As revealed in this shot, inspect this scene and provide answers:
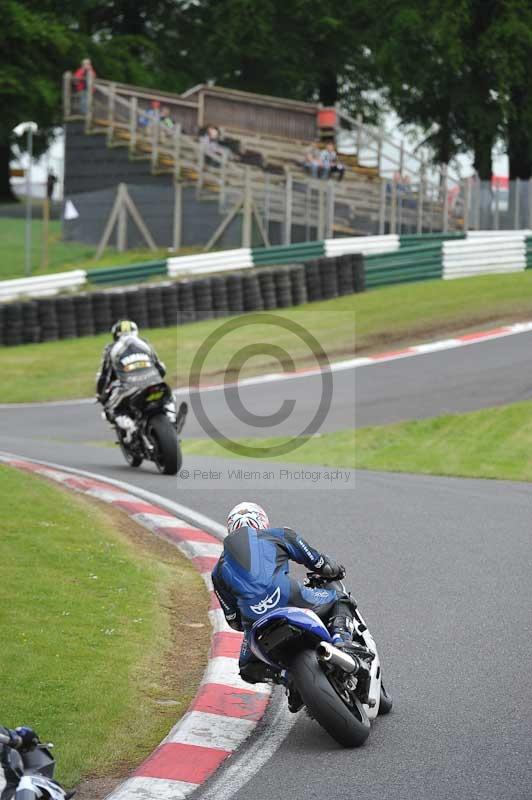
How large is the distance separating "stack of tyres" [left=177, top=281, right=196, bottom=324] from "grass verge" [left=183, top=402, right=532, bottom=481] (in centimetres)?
820

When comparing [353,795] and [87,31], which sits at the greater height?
[87,31]

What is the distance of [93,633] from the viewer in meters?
7.82

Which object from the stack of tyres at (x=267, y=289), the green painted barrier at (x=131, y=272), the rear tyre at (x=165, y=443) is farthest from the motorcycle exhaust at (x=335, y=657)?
the green painted barrier at (x=131, y=272)

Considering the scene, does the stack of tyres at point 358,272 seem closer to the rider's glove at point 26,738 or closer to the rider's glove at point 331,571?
the rider's glove at point 331,571

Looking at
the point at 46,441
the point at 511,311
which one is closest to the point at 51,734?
the point at 46,441

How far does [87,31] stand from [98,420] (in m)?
35.4

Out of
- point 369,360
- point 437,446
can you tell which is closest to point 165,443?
point 437,446

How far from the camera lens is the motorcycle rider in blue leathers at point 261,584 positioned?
660 centimetres

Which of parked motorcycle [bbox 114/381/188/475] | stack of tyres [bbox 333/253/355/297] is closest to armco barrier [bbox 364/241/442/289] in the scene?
stack of tyres [bbox 333/253/355/297]

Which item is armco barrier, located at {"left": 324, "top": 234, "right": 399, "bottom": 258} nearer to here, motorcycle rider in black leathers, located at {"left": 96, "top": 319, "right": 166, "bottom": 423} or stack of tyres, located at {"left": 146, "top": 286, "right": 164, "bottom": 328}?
stack of tyres, located at {"left": 146, "top": 286, "right": 164, "bottom": 328}

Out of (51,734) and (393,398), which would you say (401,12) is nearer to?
(393,398)

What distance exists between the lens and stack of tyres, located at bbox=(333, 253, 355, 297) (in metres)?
27.2

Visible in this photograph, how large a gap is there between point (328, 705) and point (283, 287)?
67.4ft

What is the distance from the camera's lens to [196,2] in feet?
167
